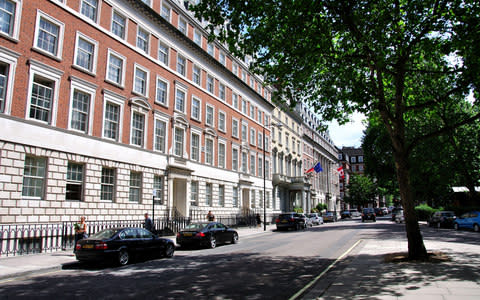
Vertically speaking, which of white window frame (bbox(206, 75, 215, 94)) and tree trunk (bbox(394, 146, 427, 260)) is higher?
white window frame (bbox(206, 75, 215, 94))

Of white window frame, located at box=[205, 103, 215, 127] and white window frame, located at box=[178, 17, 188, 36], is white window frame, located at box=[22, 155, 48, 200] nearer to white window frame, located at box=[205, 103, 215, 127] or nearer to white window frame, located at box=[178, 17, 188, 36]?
white window frame, located at box=[205, 103, 215, 127]

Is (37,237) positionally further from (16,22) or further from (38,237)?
(16,22)

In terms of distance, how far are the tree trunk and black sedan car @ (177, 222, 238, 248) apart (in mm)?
9861

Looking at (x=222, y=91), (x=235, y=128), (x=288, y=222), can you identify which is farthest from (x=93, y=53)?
(x=288, y=222)

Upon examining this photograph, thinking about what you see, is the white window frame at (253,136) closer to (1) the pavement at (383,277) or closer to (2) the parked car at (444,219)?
(2) the parked car at (444,219)

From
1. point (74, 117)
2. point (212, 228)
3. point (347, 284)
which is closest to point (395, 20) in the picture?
point (347, 284)

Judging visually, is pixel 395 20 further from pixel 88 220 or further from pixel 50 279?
pixel 88 220

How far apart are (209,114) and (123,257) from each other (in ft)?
71.2

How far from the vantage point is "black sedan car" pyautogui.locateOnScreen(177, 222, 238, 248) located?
57.0ft

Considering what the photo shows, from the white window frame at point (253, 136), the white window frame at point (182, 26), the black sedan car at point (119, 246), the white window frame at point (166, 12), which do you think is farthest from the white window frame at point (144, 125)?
the white window frame at point (253, 136)

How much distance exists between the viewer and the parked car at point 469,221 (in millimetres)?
27234

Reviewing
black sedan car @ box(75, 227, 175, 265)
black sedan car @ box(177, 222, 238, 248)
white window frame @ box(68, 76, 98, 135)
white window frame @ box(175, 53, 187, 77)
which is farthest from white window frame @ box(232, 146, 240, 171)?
black sedan car @ box(75, 227, 175, 265)

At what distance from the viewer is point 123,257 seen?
482 inches

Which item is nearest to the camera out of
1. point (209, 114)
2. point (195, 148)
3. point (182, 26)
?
point (182, 26)
